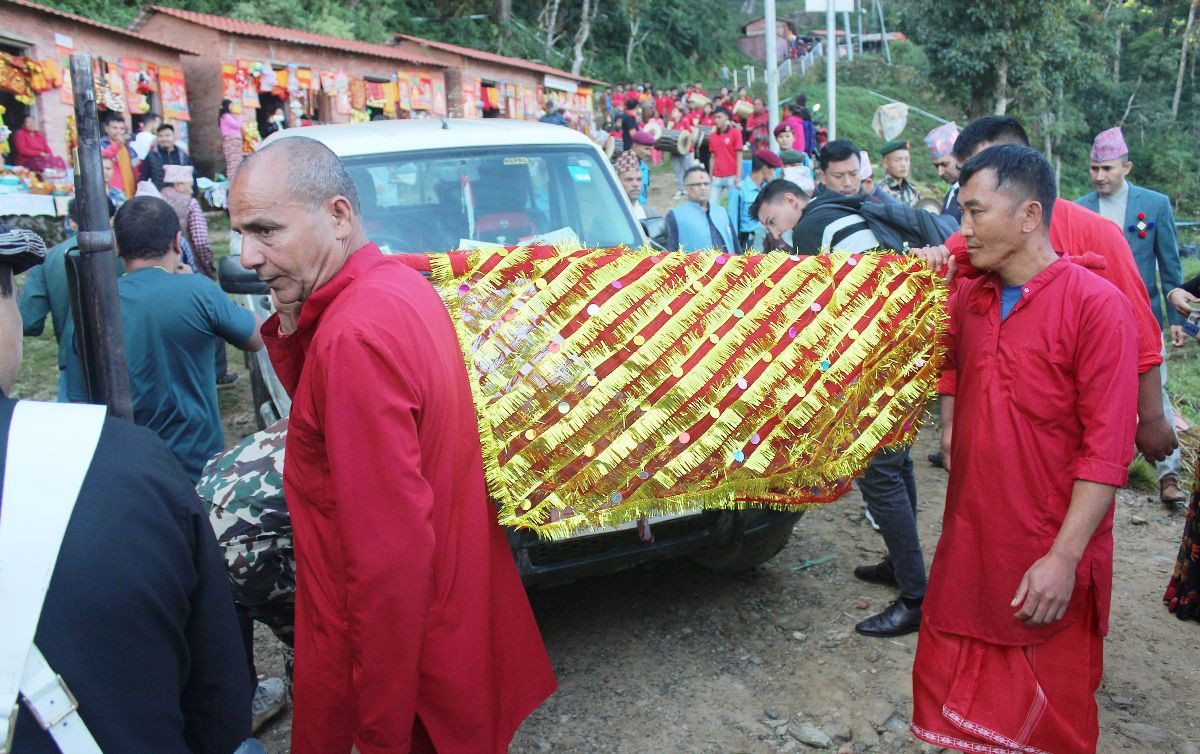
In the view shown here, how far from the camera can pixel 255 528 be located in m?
2.82

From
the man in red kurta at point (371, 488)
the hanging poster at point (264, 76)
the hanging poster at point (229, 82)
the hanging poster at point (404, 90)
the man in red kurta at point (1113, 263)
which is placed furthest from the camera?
the hanging poster at point (404, 90)

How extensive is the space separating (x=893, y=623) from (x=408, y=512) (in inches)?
109

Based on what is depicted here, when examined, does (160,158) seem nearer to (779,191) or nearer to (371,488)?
(779,191)

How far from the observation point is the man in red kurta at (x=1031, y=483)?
7.96 ft

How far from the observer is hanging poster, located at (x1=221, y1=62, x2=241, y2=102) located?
18906 mm

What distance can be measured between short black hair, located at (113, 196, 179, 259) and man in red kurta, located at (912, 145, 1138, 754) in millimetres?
3035

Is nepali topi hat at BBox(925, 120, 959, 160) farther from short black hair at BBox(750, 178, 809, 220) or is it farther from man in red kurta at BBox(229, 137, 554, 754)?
man in red kurta at BBox(229, 137, 554, 754)

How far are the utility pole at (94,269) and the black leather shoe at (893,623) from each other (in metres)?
2.96

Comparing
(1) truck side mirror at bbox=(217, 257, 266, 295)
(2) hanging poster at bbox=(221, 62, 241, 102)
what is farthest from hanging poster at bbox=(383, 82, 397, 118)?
(1) truck side mirror at bbox=(217, 257, 266, 295)

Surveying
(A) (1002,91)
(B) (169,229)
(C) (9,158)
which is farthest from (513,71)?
(B) (169,229)

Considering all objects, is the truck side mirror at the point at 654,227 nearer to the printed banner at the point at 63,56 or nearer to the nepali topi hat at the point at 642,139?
the nepali topi hat at the point at 642,139

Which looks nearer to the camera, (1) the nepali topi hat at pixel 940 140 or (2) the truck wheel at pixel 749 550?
(2) the truck wheel at pixel 749 550

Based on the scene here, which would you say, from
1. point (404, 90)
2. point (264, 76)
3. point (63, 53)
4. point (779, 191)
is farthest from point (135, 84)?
point (779, 191)

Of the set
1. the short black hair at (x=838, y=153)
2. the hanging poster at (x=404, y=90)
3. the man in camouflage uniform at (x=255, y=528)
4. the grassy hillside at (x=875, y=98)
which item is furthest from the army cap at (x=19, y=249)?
the grassy hillside at (x=875, y=98)
